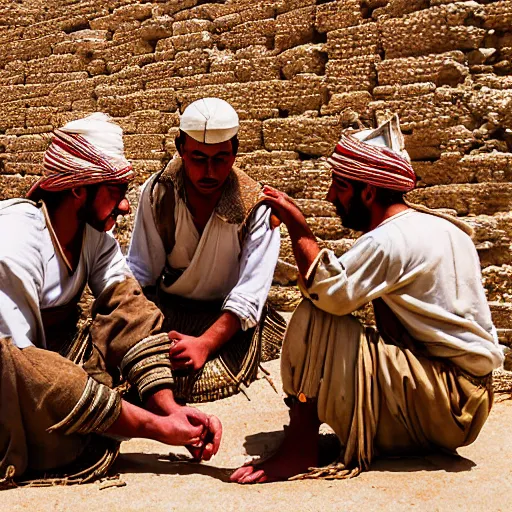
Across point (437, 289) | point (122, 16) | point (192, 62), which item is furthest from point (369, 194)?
point (122, 16)

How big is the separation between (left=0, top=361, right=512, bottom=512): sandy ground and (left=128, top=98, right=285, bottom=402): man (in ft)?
1.72

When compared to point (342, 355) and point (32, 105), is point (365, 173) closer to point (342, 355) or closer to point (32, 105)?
point (342, 355)

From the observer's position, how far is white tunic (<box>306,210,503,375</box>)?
271 cm

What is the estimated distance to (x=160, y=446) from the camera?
128 inches

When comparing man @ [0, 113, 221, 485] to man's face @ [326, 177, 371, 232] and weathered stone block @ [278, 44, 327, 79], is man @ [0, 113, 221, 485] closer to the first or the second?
man's face @ [326, 177, 371, 232]

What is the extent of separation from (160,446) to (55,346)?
1.94 feet

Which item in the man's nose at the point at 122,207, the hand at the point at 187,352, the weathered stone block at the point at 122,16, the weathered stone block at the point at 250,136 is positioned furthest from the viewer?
the weathered stone block at the point at 122,16

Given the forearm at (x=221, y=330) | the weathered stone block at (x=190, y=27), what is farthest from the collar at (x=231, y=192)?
the weathered stone block at (x=190, y=27)

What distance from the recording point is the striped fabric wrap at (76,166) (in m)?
2.98

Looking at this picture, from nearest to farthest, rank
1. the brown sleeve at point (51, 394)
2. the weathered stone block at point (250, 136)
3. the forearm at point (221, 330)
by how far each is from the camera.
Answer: the brown sleeve at point (51, 394) < the forearm at point (221, 330) < the weathered stone block at point (250, 136)

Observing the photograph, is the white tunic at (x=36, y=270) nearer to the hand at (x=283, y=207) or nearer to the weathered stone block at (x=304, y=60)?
the hand at (x=283, y=207)

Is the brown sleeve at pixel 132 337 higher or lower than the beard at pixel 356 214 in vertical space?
lower

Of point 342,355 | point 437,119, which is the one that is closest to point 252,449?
point 342,355

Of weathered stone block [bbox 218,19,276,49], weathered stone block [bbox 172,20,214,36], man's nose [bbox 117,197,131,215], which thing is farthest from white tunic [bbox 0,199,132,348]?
weathered stone block [bbox 172,20,214,36]
